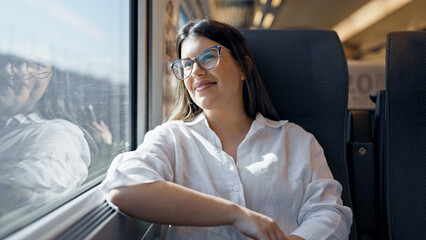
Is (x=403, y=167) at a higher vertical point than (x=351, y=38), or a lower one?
lower

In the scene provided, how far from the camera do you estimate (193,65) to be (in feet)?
3.38

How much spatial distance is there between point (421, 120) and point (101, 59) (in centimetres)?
111

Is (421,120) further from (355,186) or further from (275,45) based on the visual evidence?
(275,45)

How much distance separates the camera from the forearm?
0.75 meters

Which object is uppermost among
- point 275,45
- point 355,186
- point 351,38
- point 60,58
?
point 351,38

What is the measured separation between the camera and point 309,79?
3.94 ft

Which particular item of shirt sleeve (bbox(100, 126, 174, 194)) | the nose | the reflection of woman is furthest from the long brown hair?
the reflection of woman

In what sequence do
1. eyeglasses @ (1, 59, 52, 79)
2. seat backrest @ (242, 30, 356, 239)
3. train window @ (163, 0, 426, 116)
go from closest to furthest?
eyeglasses @ (1, 59, 52, 79) < seat backrest @ (242, 30, 356, 239) < train window @ (163, 0, 426, 116)

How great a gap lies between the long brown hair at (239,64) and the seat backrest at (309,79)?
8 cm

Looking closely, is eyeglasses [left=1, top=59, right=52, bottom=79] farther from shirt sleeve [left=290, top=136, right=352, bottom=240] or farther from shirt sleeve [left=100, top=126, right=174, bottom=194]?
shirt sleeve [left=290, top=136, right=352, bottom=240]

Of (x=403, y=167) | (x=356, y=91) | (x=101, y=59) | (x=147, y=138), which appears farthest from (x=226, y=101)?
(x=356, y=91)

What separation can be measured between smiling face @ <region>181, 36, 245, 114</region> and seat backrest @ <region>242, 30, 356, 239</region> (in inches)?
7.1

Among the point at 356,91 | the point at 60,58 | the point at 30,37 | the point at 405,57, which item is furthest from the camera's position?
the point at 356,91

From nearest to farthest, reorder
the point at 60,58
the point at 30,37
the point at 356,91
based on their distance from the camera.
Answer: the point at 30,37
the point at 60,58
the point at 356,91
